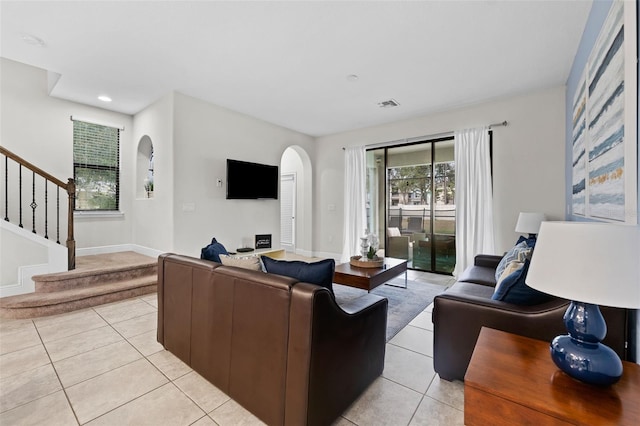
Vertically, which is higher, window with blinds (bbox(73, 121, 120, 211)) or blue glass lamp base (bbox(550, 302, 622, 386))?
window with blinds (bbox(73, 121, 120, 211))

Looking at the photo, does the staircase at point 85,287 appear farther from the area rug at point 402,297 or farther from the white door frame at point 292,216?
the white door frame at point 292,216

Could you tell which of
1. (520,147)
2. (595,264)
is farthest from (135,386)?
(520,147)

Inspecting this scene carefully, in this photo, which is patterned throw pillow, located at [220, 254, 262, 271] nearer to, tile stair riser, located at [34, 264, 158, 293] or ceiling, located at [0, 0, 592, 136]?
ceiling, located at [0, 0, 592, 136]

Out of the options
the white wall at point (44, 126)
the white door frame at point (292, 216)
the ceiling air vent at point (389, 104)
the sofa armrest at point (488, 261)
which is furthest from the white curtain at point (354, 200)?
the white wall at point (44, 126)

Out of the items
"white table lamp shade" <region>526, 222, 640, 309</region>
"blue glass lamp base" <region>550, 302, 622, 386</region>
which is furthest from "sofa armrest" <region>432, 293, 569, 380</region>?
"white table lamp shade" <region>526, 222, 640, 309</region>

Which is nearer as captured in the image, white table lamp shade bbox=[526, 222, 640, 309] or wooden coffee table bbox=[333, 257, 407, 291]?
white table lamp shade bbox=[526, 222, 640, 309]

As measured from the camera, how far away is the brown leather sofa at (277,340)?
4.27 feet

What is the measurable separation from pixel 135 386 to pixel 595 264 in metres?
2.52

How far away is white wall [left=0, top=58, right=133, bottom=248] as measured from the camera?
156 inches

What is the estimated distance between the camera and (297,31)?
2.58 metres

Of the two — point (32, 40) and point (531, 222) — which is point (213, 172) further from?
point (531, 222)

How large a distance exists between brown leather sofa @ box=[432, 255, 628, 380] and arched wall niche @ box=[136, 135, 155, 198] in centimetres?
502

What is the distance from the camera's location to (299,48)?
2855mm

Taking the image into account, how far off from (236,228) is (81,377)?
3.03 metres
